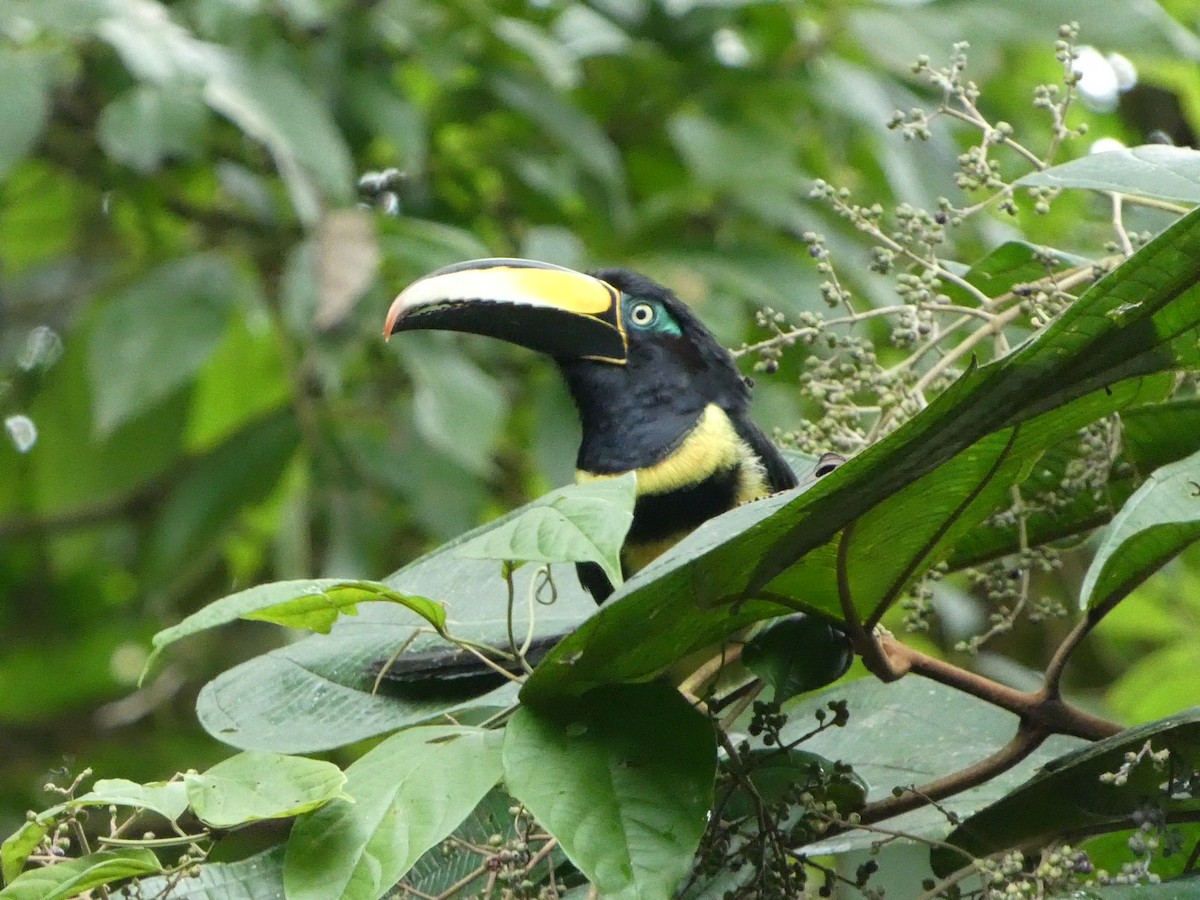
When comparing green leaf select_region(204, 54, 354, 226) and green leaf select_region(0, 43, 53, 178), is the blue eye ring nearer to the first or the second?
green leaf select_region(204, 54, 354, 226)

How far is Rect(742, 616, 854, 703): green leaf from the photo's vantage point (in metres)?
1.31

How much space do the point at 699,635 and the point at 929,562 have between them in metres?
0.22

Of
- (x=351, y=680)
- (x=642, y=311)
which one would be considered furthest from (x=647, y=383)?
(x=351, y=680)

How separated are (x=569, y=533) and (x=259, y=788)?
295mm

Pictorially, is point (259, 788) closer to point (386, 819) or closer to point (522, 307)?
point (386, 819)

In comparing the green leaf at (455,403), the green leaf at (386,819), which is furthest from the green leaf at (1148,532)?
the green leaf at (455,403)

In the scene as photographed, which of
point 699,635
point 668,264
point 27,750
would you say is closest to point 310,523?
point 668,264

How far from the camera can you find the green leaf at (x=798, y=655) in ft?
4.30

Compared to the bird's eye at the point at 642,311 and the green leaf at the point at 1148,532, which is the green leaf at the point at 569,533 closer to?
the green leaf at the point at 1148,532

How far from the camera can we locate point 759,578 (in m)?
1.17

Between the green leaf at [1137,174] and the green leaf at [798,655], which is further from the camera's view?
the green leaf at [798,655]

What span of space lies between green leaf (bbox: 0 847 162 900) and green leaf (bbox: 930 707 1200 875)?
0.60m

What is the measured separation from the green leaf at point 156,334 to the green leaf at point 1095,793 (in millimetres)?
1808

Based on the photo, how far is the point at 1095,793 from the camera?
1.26m
